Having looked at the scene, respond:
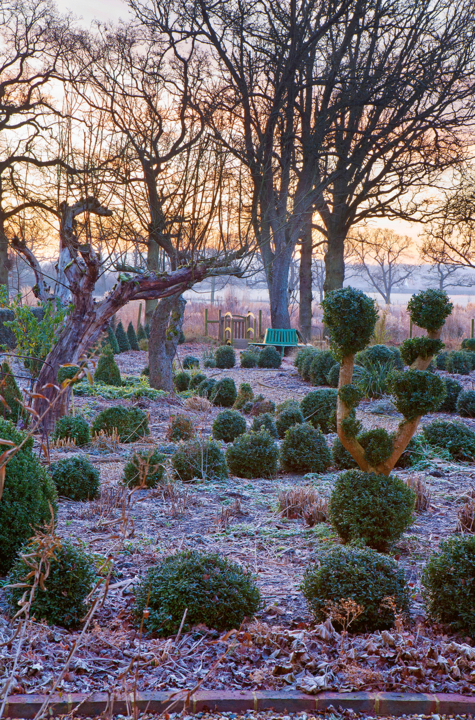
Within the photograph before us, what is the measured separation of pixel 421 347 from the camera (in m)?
3.68

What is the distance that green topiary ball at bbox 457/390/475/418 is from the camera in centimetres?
862

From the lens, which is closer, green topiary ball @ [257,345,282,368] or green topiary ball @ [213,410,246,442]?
green topiary ball @ [213,410,246,442]

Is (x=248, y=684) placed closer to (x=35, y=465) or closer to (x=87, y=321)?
(x=35, y=465)

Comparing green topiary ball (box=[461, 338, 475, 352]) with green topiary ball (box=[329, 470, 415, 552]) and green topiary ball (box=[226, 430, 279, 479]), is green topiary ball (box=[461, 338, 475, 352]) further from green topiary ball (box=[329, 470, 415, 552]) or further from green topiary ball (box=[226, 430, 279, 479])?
green topiary ball (box=[329, 470, 415, 552])

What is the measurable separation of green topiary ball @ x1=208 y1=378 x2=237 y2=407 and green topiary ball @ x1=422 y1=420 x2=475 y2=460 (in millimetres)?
3906

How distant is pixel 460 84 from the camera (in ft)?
55.8

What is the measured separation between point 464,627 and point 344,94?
17.1 meters

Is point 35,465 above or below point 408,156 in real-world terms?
below

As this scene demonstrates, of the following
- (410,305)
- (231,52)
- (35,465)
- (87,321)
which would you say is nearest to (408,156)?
(231,52)

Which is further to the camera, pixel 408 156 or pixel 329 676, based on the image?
pixel 408 156

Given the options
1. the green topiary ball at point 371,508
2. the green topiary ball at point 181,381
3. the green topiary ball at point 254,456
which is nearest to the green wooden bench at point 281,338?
the green topiary ball at point 181,381

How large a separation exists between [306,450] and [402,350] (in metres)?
2.18

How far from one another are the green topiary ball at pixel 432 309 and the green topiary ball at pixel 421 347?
9 centimetres

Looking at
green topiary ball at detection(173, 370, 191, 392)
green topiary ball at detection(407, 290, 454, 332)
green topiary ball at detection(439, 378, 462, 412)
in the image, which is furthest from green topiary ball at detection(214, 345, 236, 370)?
green topiary ball at detection(407, 290, 454, 332)
